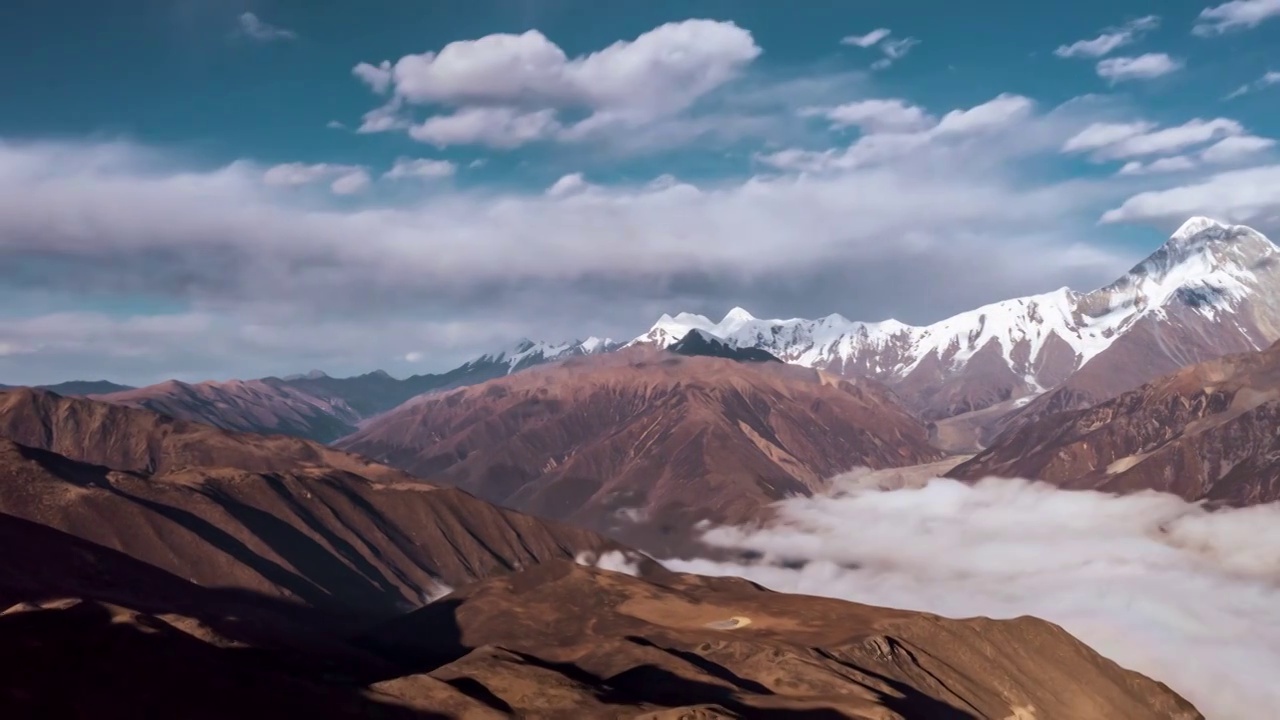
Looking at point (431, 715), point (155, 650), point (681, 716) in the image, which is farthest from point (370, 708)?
point (681, 716)

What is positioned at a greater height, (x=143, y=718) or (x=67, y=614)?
(x=67, y=614)

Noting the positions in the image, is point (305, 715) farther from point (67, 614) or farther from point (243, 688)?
point (67, 614)

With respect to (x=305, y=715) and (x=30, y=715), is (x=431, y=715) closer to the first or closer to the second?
(x=305, y=715)

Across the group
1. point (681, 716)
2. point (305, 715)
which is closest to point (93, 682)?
point (305, 715)

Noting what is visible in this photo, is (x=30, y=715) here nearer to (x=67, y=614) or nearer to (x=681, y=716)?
(x=67, y=614)

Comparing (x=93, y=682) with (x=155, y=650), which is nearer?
(x=93, y=682)

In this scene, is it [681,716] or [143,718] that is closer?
[143,718]

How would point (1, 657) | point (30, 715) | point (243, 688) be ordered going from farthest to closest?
point (243, 688) → point (1, 657) → point (30, 715)

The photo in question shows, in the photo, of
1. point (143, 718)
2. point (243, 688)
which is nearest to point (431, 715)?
point (243, 688)

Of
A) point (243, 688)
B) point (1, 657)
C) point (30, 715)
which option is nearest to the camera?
point (30, 715)
